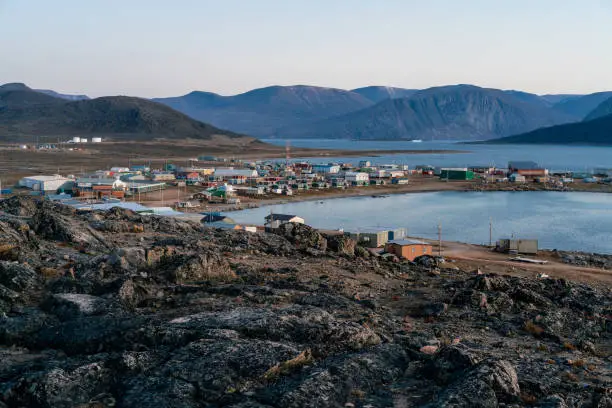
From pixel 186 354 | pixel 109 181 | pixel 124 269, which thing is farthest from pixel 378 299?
pixel 109 181

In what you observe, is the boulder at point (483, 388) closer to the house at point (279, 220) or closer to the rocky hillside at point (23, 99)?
the house at point (279, 220)

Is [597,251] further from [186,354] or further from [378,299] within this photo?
[186,354]

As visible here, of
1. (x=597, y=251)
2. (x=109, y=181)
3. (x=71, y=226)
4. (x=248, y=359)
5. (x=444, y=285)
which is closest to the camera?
(x=248, y=359)

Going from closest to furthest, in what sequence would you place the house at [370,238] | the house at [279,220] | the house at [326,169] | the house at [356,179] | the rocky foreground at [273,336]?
the rocky foreground at [273,336] → the house at [370,238] → the house at [279,220] → the house at [356,179] → the house at [326,169]

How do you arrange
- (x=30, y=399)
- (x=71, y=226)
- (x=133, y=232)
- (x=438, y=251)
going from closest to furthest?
(x=30, y=399) < (x=71, y=226) < (x=133, y=232) < (x=438, y=251)

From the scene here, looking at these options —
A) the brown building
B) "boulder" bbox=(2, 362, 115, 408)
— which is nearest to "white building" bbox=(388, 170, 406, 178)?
→ the brown building

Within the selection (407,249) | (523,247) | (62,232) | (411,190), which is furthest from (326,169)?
(62,232)

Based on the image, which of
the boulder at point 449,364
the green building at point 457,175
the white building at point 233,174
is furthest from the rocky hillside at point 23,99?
the boulder at point 449,364

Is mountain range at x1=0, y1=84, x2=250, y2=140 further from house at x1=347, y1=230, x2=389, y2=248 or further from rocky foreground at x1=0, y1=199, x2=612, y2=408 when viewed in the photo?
rocky foreground at x1=0, y1=199, x2=612, y2=408
